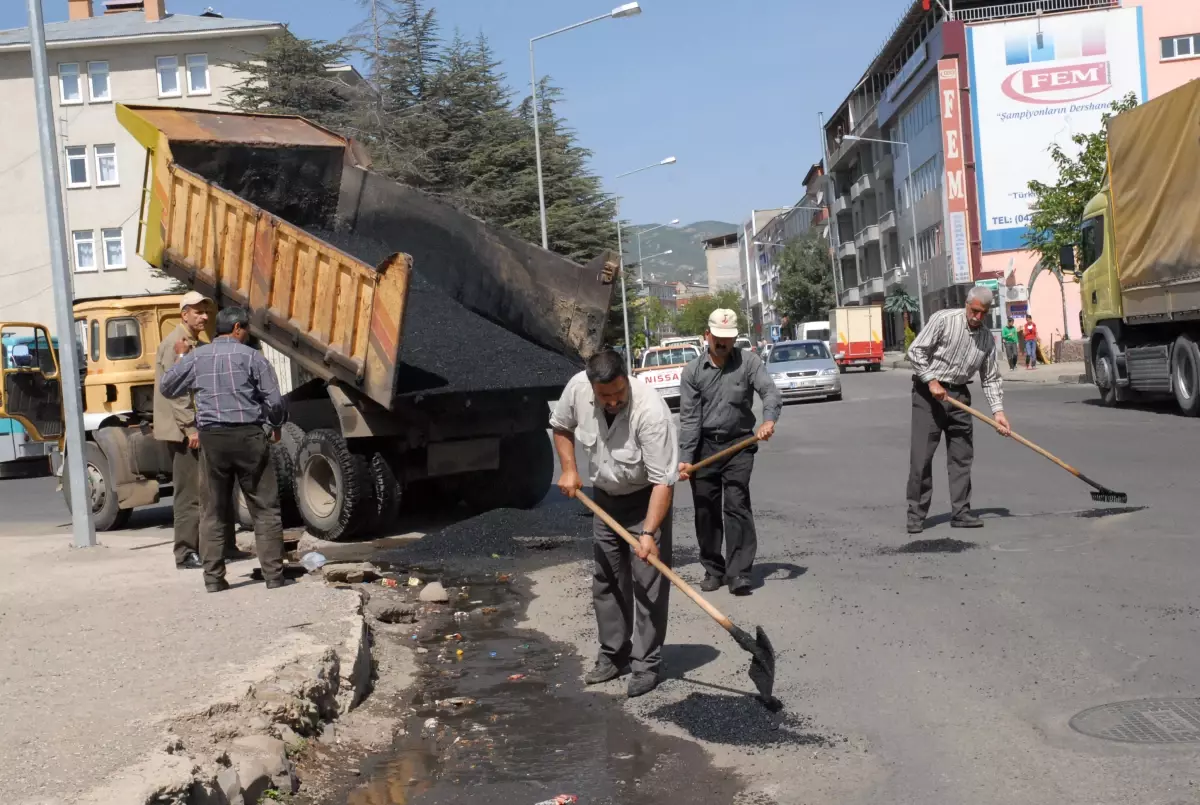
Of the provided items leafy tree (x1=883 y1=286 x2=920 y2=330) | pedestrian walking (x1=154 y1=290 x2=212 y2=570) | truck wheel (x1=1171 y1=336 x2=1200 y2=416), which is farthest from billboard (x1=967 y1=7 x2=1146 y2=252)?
pedestrian walking (x1=154 y1=290 x2=212 y2=570)

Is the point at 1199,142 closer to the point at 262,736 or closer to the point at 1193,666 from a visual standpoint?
the point at 1193,666

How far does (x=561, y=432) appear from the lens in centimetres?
614

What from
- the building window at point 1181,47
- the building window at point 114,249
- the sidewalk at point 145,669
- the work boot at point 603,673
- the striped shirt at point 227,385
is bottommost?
the work boot at point 603,673

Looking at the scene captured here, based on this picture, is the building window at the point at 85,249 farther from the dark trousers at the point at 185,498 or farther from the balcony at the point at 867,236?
the dark trousers at the point at 185,498

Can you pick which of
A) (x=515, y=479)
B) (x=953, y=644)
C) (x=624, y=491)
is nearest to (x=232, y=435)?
(x=624, y=491)

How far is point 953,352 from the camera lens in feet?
31.7

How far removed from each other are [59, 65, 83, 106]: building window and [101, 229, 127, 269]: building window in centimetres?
555

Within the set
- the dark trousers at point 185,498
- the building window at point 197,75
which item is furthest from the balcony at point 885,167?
the dark trousers at point 185,498

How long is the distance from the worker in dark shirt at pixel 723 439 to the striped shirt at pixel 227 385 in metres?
2.53

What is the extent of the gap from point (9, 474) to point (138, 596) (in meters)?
18.4

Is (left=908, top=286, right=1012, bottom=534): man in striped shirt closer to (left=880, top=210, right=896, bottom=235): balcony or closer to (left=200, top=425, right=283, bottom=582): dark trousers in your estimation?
(left=200, top=425, right=283, bottom=582): dark trousers

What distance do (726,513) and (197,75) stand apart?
51990 millimetres

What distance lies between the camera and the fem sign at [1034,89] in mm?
54125

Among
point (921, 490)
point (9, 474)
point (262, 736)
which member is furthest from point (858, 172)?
point (262, 736)
